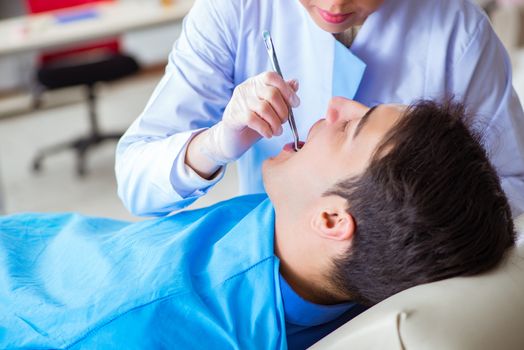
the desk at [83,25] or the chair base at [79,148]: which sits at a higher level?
the desk at [83,25]

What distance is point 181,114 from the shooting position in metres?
1.40

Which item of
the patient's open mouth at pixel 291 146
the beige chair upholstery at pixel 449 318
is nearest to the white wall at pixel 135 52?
the patient's open mouth at pixel 291 146

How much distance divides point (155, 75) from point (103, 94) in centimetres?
35

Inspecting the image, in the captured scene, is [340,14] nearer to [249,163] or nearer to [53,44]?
[249,163]

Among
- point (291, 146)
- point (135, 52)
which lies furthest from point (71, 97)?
point (291, 146)

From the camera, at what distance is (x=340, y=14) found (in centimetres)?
120

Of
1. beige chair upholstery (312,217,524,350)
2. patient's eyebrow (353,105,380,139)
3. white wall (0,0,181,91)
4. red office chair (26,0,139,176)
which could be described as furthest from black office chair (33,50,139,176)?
beige chair upholstery (312,217,524,350)

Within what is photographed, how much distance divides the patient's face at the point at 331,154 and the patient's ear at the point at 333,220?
0.08ft

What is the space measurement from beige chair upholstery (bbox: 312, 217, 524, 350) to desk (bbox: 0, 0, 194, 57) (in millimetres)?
2447

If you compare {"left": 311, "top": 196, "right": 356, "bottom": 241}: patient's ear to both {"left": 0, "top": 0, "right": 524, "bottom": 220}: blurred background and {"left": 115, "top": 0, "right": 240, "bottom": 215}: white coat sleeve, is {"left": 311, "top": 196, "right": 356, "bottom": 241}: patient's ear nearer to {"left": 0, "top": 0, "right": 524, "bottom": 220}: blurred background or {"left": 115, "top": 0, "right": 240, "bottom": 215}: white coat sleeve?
{"left": 115, "top": 0, "right": 240, "bottom": 215}: white coat sleeve

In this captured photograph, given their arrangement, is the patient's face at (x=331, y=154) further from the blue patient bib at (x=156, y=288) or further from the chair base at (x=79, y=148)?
the chair base at (x=79, y=148)

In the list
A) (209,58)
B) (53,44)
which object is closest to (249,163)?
(209,58)

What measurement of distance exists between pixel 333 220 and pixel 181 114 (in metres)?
0.39

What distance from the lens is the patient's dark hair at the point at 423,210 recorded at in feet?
3.57
